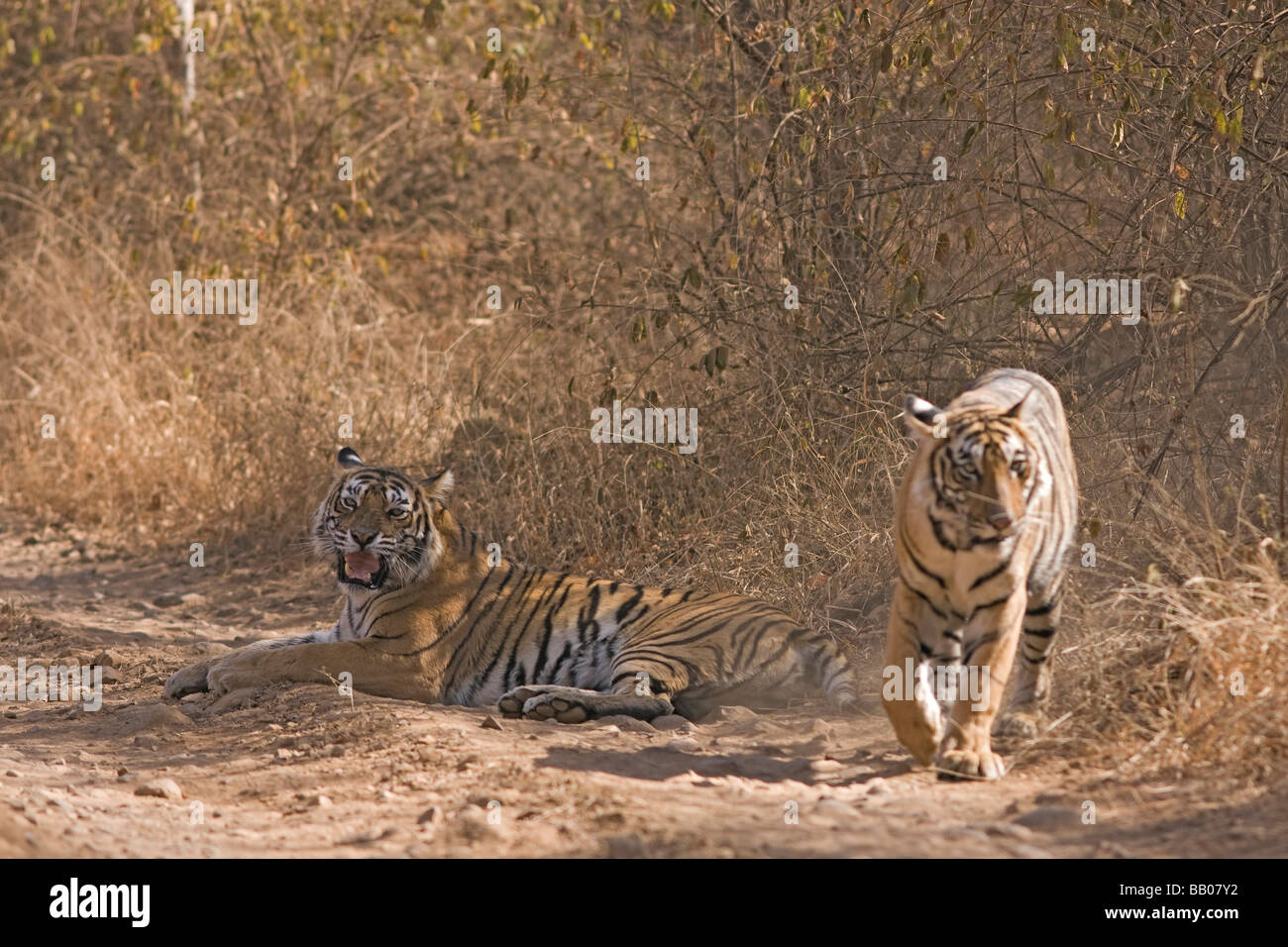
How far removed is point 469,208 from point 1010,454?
9495mm

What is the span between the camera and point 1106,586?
575 centimetres

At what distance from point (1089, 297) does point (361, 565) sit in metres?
3.46

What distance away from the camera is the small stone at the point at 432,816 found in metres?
4.28

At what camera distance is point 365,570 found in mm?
6254

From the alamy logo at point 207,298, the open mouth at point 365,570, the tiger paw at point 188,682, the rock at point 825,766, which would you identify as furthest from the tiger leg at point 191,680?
the alamy logo at point 207,298

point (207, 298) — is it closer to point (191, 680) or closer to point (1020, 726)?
point (191, 680)

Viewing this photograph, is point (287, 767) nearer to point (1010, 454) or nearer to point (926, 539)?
point (926, 539)

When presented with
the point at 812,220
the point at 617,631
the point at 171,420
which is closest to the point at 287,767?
the point at 617,631

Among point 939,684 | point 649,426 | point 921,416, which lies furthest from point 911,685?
point 649,426

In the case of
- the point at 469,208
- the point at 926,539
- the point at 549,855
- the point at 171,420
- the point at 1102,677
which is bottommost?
the point at 549,855

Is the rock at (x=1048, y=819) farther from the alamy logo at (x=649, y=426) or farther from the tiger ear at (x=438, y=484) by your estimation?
Answer: the alamy logo at (x=649, y=426)

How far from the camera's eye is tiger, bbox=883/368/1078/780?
444 centimetres

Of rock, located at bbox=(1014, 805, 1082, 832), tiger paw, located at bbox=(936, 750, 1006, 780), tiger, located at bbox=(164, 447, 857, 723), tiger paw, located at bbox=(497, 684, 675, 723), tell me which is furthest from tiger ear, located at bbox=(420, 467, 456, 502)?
rock, located at bbox=(1014, 805, 1082, 832)

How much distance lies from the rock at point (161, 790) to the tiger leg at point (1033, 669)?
268 centimetres
